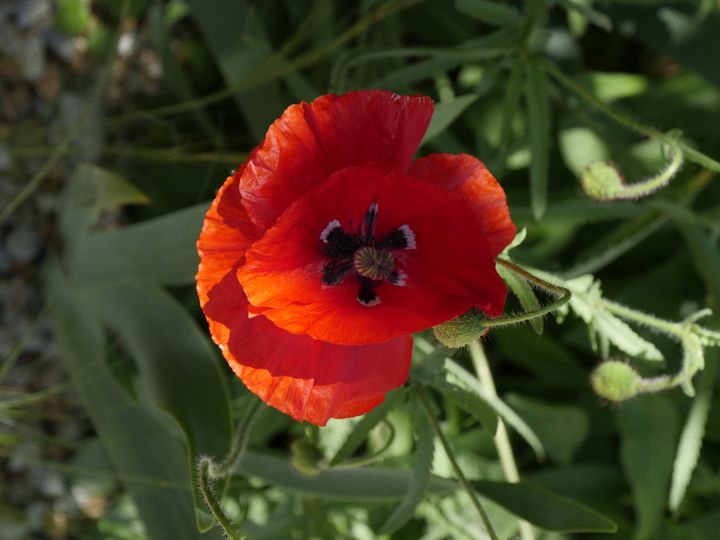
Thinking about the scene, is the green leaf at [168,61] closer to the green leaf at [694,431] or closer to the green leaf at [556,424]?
the green leaf at [556,424]

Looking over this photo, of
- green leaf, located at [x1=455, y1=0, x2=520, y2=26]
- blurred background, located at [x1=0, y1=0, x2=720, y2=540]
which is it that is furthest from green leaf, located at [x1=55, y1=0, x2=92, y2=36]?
green leaf, located at [x1=455, y1=0, x2=520, y2=26]

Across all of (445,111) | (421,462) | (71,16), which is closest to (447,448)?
(421,462)

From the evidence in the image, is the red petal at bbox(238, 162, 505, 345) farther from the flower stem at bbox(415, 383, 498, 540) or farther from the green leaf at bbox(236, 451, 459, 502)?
the green leaf at bbox(236, 451, 459, 502)

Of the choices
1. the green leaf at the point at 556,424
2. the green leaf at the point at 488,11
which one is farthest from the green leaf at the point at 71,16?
the green leaf at the point at 556,424

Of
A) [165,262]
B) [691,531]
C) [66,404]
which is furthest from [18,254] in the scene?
[691,531]

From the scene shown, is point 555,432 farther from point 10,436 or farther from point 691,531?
point 10,436

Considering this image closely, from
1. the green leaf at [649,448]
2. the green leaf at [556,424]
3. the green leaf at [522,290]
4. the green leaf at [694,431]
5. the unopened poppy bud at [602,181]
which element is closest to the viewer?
the green leaf at [522,290]

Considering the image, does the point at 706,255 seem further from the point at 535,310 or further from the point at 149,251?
the point at 149,251

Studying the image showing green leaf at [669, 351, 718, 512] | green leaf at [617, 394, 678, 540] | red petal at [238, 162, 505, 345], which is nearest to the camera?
red petal at [238, 162, 505, 345]
